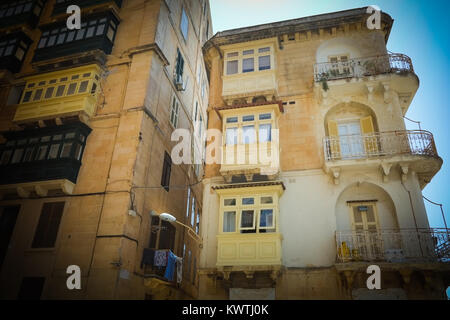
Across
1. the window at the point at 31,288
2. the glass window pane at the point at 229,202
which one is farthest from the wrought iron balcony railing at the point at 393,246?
the window at the point at 31,288

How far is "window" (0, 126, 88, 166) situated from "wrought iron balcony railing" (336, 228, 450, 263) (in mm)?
13616

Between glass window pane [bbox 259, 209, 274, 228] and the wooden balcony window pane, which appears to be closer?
glass window pane [bbox 259, 209, 274, 228]

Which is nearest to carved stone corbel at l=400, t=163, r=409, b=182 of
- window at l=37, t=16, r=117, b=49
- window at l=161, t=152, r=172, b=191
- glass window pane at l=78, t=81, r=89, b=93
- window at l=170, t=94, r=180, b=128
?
window at l=161, t=152, r=172, b=191

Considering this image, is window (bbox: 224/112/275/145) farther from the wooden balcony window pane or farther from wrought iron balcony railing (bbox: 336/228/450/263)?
the wooden balcony window pane

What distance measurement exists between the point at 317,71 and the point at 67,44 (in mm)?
15448

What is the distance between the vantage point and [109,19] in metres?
21.4

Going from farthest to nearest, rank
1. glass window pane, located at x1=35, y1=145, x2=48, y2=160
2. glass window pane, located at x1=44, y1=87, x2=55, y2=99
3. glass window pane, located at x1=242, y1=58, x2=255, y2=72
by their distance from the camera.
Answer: glass window pane, located at x1=44, y1=87, x2=55, y2=99 → glass window pane, located at x1=242, y1=58, x2=255, y2=72 → glass window pane, located at x1=35, y1=145, x2=48, y2=160

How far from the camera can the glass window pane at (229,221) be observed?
47.6 feet

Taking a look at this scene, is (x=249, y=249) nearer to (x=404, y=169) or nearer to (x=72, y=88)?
(x=404, y=169)

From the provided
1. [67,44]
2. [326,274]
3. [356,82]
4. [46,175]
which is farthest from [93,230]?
[356,82]
